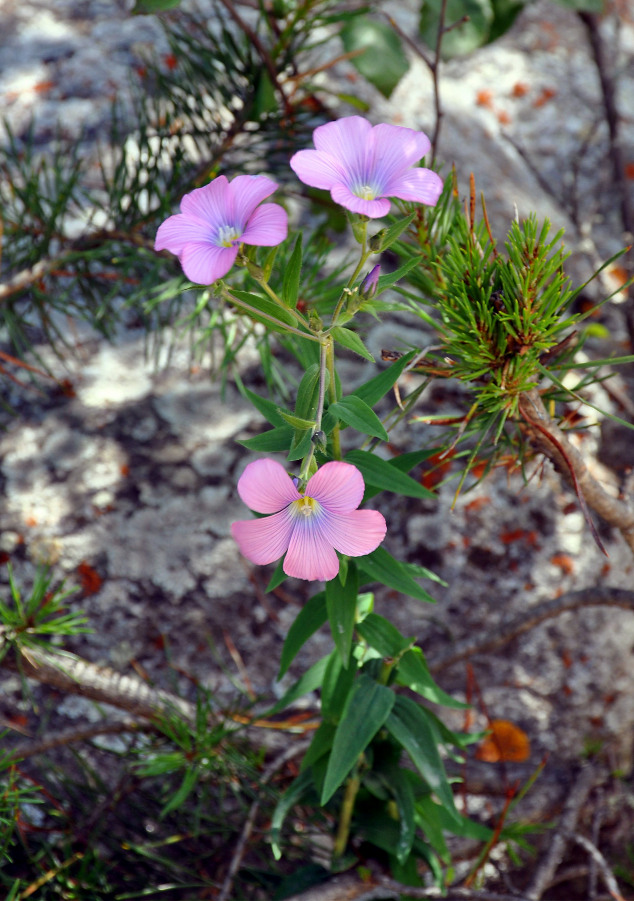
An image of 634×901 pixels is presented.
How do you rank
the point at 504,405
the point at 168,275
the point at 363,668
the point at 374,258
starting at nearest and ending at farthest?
1. the point at 504,405
2. the point at 363,668
3. the point at 168,275
4. the point at 374,258

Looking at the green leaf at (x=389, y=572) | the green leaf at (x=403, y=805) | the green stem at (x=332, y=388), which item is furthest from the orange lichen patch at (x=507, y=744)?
the green stem at (x=332, y=388)

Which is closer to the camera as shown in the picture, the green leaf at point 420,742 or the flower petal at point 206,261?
the flower petal at point 206,261

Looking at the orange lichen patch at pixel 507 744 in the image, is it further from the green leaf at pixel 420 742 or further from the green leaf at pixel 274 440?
the green leaf at pixel 274 440

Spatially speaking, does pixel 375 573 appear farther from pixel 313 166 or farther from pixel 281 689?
pixel 281 689

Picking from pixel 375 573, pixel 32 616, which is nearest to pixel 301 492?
pixel 375 573

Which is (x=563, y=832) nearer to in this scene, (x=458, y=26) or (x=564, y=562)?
(x=564, y=562)

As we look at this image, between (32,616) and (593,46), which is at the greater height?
(593,46)

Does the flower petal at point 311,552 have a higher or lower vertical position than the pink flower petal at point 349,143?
lower
